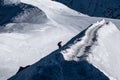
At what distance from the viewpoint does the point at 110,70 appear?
28.9 ft

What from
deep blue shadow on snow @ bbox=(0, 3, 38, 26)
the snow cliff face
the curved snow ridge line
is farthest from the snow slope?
the snow cliff face

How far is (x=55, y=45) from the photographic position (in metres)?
20.5

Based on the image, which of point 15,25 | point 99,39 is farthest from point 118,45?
point 15,25

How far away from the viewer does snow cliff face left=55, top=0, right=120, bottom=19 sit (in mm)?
109562

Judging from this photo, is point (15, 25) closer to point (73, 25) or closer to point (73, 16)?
point (73, 25)

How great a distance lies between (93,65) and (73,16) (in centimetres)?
2162

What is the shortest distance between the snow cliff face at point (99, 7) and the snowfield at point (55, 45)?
78324 millimetres

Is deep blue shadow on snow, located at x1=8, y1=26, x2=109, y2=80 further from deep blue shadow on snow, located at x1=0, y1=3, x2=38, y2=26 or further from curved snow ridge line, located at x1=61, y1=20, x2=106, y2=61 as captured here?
deep blue shadow on snow, located at x1=0, y1=3, x2=38, y2=26

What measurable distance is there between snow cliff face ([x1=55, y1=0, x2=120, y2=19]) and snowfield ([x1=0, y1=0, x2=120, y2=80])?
78324 mm

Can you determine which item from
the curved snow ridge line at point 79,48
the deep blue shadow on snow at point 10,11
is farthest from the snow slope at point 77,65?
the deep blue shadow on snow at point 10,11

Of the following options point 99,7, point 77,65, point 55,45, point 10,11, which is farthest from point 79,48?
point 99,7

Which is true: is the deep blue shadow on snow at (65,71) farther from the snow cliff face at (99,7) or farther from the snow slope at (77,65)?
the snow cliff face at (99,7)

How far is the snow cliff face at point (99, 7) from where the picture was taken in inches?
4313

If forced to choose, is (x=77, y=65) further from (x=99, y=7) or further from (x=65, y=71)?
(x=99, y=7)
